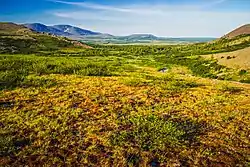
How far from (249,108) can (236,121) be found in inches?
147

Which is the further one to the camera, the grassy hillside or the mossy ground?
the grassy hillside

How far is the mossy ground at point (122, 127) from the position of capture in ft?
40.8

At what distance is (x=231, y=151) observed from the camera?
44.0 ft

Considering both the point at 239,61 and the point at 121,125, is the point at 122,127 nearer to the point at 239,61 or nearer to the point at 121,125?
the point at 121,125

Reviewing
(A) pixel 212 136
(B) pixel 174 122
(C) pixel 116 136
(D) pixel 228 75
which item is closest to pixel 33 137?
(C) pixel 116 136

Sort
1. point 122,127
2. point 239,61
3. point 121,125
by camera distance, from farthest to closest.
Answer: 1. point 239,61
2. point 121,125
3. point 122,127

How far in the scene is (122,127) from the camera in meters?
16.2

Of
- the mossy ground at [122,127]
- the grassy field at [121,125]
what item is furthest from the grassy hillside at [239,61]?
the mossy ground at [122,127]

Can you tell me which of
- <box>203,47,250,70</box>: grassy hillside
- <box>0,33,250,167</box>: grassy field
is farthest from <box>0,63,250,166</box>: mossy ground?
<box>203,47,250,70</box>: grassy hillside

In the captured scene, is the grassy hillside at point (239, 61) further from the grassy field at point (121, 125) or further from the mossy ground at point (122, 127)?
the mossy ground at point (122, 127)

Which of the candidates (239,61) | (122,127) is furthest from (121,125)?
(239,61)

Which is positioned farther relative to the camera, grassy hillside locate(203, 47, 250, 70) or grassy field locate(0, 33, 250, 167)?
grassy hillside locate(203, 47, 250, 70)

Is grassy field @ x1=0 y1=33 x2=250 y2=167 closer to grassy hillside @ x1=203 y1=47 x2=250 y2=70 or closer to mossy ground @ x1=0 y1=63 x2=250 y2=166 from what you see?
mossy ground @ x1=0 y1=63 x2=250 y2=166

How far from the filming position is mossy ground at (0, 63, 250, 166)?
12438 millimetres
